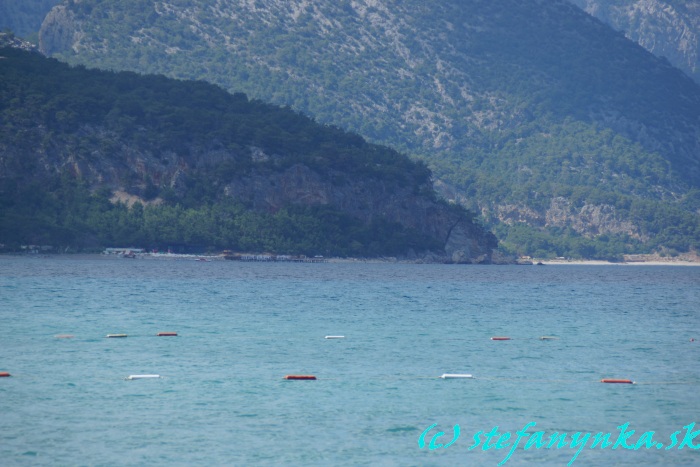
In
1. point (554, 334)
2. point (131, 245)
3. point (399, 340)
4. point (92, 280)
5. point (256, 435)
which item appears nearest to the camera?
point (256, 435)

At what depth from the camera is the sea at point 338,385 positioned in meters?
33.7

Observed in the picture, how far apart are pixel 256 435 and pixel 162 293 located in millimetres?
60038

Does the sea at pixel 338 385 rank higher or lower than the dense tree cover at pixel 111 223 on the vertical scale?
higher

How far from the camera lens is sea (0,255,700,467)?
33.7m

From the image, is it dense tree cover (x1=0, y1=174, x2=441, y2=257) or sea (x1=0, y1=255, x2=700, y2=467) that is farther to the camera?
dense tree cover (x1=0, y1=174, x2=441, y2=257)

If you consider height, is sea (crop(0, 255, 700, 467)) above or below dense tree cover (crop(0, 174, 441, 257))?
above

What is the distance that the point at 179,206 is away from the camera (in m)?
194

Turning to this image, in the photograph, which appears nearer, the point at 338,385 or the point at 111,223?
the point at 338,385

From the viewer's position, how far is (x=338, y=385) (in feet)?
147

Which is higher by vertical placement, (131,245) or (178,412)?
(178,412)

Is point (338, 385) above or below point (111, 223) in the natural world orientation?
above

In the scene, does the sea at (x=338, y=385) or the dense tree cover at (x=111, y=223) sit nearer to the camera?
the sea at (x=338, y=385)

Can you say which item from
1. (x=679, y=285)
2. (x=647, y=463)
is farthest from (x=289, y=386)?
(x=679, y=285)

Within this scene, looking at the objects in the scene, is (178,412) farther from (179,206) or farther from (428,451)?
(179,206)
